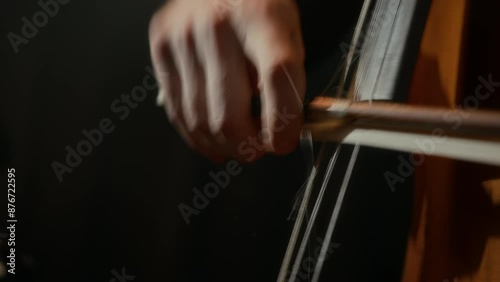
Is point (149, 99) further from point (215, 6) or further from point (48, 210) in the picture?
point (215, 6)

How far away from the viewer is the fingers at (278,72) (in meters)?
0.26

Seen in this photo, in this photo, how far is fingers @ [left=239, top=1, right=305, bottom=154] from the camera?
260 millimetres

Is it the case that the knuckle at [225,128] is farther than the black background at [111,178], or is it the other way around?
the black background at [111,178]

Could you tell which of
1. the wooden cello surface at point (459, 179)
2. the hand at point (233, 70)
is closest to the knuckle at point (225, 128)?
the hand at point (233, 70)

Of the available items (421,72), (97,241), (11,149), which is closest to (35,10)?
(11,149)

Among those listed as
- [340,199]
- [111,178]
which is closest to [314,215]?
[340,199]

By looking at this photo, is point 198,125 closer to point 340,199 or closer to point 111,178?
point 340,199

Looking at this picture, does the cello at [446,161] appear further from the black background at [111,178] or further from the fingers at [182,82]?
the black background at [111,178]

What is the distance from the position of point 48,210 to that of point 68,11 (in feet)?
0.67

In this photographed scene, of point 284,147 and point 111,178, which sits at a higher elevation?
point 111,178

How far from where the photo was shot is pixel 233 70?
11.2 inches

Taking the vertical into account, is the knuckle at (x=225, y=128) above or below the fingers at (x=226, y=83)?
below

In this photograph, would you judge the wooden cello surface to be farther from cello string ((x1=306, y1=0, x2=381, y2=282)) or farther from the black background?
the black background

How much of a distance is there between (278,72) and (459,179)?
0.12 meters
